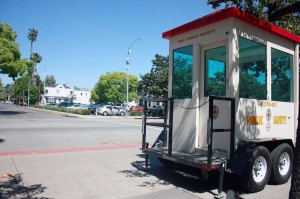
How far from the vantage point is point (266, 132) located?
21.4 ft

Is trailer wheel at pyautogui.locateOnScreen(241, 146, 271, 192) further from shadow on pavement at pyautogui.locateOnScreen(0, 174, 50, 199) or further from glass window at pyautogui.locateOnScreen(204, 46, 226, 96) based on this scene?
shadow on pavement at pyautogui.locateOnScreen(0, 174, 50, 199)

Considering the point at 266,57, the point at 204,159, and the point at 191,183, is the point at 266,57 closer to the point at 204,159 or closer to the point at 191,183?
the point at 204,159

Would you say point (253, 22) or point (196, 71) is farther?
point (196, 71)

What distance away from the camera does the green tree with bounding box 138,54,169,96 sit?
132 ft

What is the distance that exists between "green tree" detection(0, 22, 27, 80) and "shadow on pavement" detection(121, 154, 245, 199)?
89.4 feet

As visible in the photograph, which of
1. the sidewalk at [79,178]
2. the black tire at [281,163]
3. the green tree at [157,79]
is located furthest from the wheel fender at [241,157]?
the green tree at [157,79]

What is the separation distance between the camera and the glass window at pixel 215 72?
628cm

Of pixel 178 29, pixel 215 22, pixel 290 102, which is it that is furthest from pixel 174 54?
pixel 290 102

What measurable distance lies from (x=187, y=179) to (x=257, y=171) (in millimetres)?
1614

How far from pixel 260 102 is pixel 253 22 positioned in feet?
5.62

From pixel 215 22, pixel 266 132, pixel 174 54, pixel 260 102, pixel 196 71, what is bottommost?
pixel 266 132

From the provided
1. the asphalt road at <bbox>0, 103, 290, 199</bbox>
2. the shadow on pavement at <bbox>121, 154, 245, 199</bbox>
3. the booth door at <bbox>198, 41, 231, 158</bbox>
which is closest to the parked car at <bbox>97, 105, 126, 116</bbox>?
the asphalt road at <bbox>0, 103, 290, 199</bbox>

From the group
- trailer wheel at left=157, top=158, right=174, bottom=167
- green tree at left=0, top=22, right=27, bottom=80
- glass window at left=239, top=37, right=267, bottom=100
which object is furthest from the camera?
green tree at left=0, top=22, right=27, bottom=80

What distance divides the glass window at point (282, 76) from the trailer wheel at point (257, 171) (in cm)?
164
